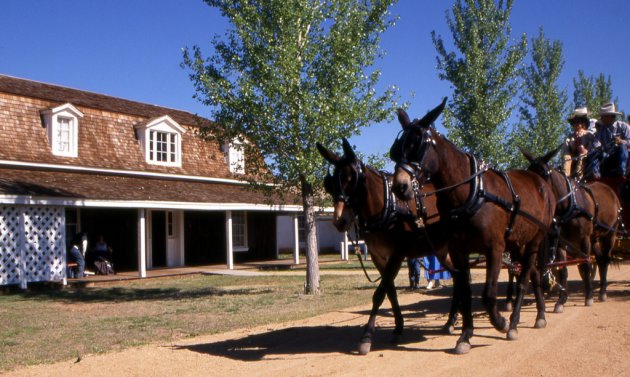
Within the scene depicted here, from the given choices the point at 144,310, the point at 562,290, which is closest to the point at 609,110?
the point at 562,290

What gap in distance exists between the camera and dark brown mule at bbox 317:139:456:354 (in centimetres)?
727

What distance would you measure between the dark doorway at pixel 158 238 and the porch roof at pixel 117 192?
5.17ft

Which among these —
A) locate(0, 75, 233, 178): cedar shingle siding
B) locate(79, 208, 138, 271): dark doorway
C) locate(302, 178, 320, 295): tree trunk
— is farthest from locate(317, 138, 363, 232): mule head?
locate(79, 208, 138, 271): dark doorway

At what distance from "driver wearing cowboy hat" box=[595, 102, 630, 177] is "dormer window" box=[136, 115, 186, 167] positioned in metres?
16.5

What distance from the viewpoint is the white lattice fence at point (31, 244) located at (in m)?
17.5

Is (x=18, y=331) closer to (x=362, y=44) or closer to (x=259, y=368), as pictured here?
(x=259, y=368)

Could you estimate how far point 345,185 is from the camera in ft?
23.9

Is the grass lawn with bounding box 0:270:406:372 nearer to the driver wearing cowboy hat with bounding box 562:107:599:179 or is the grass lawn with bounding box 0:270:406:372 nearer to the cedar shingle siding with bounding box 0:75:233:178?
the cedar shingle siding with bounding box 0:75:233:178

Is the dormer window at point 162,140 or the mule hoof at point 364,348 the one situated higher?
the dormer window at point 162,140

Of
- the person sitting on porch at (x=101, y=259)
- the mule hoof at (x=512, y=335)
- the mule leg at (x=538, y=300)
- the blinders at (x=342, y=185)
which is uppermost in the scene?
the blinders at (x=342, y=185)

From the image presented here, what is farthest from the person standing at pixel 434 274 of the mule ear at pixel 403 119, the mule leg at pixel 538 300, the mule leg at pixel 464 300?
Answer: the mule ear at pixel 403 119

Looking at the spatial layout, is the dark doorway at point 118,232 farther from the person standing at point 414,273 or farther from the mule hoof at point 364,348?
the mule hoof at point 364,348

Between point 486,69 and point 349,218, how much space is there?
59.0ft

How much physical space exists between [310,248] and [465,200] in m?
8.74
